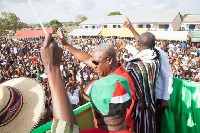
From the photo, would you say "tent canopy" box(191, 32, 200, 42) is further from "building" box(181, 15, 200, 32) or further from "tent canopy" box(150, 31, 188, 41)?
"building" box(181, 15, 200, 32)

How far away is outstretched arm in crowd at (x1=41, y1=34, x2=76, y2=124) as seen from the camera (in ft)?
3.03

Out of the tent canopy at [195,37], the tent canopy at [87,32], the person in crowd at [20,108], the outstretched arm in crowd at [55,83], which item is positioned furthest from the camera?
the tent canopy at [87,32]

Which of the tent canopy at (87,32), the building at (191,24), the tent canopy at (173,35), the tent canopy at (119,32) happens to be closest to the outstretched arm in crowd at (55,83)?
the tent canopy at (173,35)

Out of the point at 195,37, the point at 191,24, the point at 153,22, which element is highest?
the point at 153,22

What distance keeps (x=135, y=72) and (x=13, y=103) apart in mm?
1219

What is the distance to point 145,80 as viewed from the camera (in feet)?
6.61

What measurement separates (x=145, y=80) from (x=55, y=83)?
4.27ft

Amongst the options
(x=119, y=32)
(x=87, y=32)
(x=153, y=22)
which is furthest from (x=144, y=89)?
(x=153, y=22)

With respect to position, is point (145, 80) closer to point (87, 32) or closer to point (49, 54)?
point (49, 54)

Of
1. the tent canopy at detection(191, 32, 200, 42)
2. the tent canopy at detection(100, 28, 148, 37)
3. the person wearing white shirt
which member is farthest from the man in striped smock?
the tent canopy at detection(100, 28, 148, 37)

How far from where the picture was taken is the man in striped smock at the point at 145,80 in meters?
1.95

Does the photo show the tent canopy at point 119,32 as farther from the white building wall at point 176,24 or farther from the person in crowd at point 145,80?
the person in crowd at point 145,80

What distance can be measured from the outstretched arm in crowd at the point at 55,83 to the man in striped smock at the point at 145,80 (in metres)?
1.08

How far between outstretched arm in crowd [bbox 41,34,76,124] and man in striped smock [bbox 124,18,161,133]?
108cm
